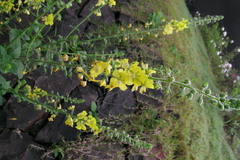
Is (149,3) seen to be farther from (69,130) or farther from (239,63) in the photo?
(239,63)

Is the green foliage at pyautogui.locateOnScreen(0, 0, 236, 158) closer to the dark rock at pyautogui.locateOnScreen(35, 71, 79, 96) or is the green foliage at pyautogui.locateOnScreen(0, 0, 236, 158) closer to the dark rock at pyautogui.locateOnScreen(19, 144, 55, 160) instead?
the dark rock at pyautogui.locateOnScreen(19, 144, 55, 160)

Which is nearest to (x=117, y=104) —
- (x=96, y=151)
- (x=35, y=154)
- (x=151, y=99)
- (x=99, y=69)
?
(x=151, y=99)

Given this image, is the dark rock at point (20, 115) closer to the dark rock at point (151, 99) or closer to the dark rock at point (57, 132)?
the dark rock at point (57, 132)

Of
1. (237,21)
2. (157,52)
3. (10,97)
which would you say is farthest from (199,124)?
(237,21)

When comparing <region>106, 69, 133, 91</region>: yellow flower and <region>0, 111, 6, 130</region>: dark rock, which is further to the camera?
<region>0, 111, 6, 130</region>: dark rock

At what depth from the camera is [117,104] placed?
9.31 ft

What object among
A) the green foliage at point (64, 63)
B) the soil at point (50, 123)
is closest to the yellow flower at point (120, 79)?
the green foliage at point (64, 63)

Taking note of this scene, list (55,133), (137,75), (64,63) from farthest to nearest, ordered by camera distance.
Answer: (55,133)
(64,63)
(137,75)

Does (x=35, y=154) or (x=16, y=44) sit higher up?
(x=16, y=44)

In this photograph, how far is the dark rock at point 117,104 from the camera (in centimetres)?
276

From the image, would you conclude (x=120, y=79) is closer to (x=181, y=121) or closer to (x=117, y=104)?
(x=117, y=104)

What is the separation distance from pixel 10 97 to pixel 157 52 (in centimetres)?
196

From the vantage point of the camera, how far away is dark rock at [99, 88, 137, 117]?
276 centimetres

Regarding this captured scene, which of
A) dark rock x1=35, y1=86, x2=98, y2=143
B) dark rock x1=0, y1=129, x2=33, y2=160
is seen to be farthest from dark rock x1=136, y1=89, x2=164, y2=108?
dark rock x1=0, y1=129, x2=33, y2=160
